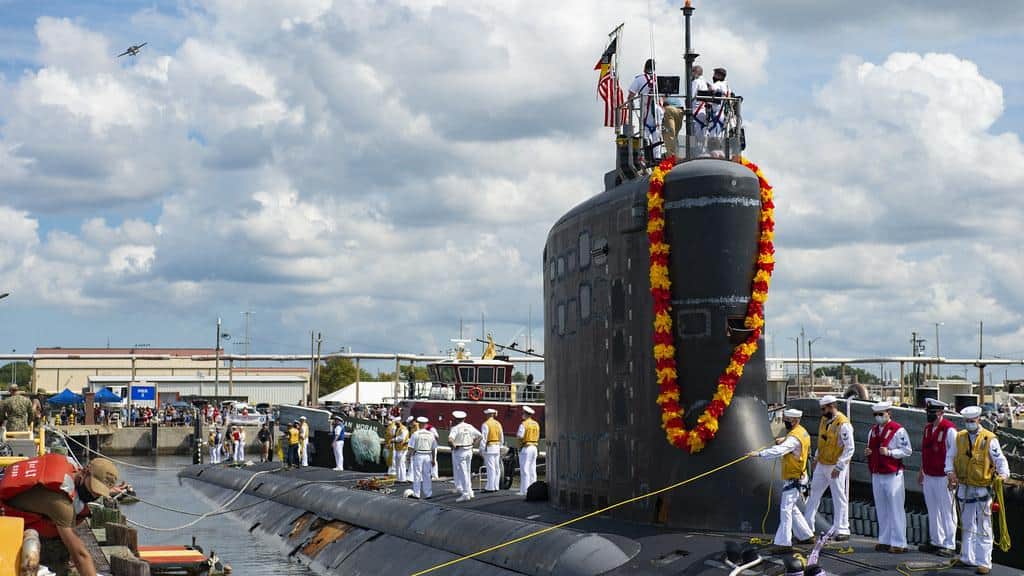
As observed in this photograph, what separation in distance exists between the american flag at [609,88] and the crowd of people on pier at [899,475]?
5.39m

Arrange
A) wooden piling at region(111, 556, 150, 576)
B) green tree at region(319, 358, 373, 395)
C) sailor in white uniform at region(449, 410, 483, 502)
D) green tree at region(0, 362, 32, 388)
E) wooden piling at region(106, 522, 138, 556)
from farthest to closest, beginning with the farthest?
green tree at region(0, 362, 32, 388) → green tree at region(319, 358, 373, 395) → sailor in white uniform at region(449, 410, 483, 502) → wooden piling at region(106, 522, 138, 556) → wooden piling at region(111, 556, 150, 576)

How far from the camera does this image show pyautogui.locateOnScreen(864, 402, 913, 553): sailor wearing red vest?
1127 cm

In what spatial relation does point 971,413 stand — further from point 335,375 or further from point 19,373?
point 19,373

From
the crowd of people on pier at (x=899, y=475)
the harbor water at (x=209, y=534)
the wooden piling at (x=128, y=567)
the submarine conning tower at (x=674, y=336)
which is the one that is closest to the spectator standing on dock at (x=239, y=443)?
the harbor water at (x=209, y=534)

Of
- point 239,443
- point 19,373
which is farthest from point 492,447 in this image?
point 19,373

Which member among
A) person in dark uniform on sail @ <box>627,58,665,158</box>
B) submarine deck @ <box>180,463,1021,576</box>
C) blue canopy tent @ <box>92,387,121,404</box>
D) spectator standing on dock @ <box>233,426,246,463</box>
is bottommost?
spectator standing on dock @ <box>233,426,246,463</box>

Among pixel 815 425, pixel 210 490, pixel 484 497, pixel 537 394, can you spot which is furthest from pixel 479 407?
pixel 484 497

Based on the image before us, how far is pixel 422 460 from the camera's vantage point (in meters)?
20.1

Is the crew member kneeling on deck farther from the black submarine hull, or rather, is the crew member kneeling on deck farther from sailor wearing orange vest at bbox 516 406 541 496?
sailor wearing orange vest at bbox 516 406 541 496

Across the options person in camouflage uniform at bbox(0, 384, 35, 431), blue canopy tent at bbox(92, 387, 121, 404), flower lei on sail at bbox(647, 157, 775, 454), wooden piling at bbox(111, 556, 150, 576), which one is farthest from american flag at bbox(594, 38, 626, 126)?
blue canopy tent at bbox(92, 387, 121, 404)

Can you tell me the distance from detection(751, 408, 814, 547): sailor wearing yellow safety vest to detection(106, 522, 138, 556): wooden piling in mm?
8414

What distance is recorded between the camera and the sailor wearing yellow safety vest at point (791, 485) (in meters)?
10.6

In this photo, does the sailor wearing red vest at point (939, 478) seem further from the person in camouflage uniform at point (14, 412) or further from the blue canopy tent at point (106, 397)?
the blue canopy tent at point (106, 397)

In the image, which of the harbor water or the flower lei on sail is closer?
the flower lei on sail
